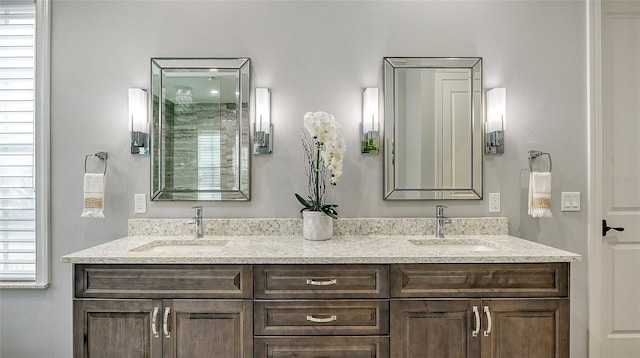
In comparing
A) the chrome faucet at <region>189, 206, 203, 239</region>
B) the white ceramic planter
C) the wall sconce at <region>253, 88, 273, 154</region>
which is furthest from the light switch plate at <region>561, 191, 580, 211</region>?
the chrome faucet at <region>189, 206, 203, 239</region>

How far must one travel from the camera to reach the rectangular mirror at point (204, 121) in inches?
83.4

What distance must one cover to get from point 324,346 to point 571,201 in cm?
183

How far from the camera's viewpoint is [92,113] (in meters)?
2.14

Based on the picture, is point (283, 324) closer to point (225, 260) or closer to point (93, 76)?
point (225, 260)

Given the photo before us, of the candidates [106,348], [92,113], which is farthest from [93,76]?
→ [106,348]

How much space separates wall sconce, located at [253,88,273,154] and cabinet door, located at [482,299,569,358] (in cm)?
146

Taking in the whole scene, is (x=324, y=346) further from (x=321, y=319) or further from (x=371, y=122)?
(x=371, y=122)

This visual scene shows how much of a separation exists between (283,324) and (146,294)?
64cm

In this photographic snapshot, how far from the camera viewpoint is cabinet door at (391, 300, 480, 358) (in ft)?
4.85

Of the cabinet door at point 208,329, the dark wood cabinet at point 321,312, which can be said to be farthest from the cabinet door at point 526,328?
the cabinet door at point 208,329

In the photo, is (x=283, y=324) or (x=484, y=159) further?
(x=484, y=159)

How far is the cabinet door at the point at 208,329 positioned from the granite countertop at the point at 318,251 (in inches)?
7.7

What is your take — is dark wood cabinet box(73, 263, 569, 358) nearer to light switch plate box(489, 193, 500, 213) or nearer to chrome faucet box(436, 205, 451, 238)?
chrome faucet box(436, 205, 451, 238)

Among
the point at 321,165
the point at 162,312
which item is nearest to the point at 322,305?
the point at 162,312
